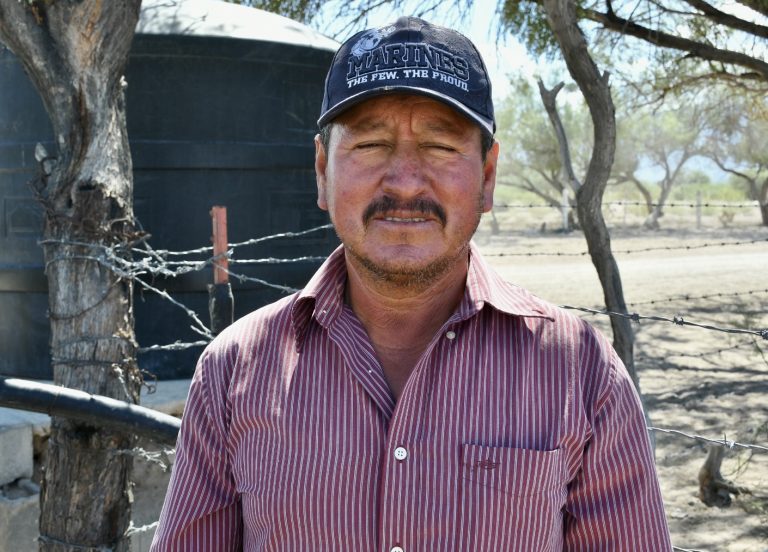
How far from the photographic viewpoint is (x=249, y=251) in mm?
5047

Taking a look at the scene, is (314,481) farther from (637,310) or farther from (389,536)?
(637,310)

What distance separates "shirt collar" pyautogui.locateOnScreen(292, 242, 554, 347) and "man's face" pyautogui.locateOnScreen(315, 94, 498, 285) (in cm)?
8

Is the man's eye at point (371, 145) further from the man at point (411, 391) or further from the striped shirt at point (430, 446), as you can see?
the striped shirt at point (430, 446)

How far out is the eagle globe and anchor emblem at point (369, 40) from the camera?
164cm

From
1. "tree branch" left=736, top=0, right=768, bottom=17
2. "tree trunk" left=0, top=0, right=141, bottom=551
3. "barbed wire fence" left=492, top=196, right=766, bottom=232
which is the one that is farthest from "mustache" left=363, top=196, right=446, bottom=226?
"barbed wire fence" left=492, top=196, right=766, bottom=232

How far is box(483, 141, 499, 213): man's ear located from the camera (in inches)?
69.5

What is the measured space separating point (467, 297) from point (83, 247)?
186 centimetres

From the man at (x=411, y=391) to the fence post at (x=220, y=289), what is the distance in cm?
206

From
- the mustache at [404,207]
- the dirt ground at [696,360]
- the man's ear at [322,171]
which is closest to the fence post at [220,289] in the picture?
the man's ear at [322,171]

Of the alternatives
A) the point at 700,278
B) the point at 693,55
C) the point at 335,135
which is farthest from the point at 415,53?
the point at 700,278

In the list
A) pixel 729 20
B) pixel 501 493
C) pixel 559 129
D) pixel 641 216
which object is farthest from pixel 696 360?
pixel 641 216

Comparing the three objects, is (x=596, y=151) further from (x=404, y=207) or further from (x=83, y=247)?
(x=404, y=207)

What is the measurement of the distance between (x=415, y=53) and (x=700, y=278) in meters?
14.3

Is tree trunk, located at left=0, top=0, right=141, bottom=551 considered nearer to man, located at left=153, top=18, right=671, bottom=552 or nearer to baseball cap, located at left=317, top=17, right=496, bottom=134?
man, located at left=153, top=18, right=671, bottom=552
